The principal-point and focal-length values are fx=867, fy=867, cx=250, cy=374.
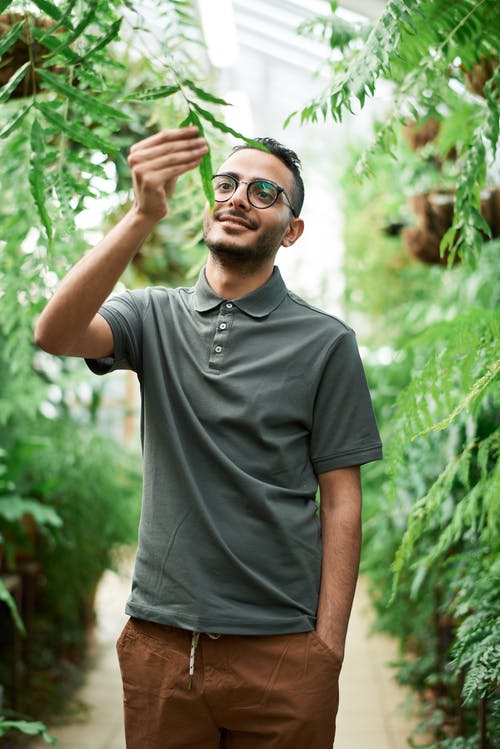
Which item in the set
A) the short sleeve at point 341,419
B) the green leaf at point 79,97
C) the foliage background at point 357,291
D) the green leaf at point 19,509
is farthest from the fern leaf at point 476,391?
the green leaf at point 19,509

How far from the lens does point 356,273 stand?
5.14 m

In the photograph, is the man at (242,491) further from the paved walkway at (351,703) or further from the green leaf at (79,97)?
the paved walkway at (351,703)

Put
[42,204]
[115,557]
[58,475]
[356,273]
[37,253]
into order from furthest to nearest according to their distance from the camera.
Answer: [356,273] → [115,557] → [58,475] → [37,253] → [42,204]

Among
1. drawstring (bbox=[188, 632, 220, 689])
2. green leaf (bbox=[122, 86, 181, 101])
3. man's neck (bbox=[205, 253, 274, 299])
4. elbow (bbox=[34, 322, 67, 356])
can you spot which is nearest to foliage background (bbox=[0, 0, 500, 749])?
green leaf (bbox=[122, 86, 181, 101])

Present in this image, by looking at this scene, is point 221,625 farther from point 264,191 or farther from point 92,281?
point 264,191

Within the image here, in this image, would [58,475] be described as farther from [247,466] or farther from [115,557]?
[247,466]

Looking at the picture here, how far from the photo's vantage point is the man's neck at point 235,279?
4.81ft

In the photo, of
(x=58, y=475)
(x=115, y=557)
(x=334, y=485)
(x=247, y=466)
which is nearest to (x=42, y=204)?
(x=247, y=466)

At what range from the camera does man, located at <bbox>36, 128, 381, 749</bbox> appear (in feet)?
4.38

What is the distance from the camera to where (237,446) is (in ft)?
4.50

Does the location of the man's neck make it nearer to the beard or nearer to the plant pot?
the beard

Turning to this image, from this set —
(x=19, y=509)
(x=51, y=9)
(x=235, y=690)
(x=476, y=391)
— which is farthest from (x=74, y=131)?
(x=19, y=509)

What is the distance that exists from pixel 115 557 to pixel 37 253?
2.50 m

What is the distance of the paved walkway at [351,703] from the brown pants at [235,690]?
80.2 inches
